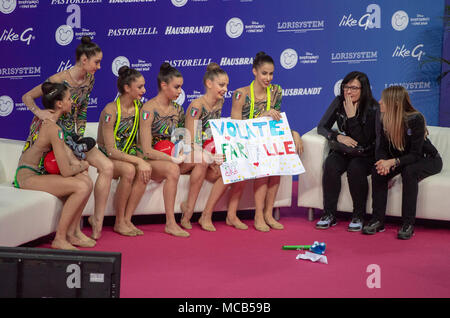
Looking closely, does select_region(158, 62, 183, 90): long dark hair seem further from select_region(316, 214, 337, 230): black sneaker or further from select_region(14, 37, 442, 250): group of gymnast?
select_region(316, 214, 337, 230): black sneaker

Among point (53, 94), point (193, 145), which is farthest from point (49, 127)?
point (193, 145)

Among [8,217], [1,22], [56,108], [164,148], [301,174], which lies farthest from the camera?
[1,22]

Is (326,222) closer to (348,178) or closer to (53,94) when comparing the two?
(348,178)

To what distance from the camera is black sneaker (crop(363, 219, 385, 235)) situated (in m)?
5.45

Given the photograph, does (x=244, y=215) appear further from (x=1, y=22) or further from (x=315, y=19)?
(x=1, y=22)

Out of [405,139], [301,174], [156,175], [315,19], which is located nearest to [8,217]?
[156,175]

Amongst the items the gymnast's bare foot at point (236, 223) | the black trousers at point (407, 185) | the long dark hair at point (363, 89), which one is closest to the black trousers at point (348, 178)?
the black trousers at point (407, 185)

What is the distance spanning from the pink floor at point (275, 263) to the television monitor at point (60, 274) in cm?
116

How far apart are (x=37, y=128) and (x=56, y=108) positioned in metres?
0.21

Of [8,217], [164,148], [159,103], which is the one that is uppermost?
[159,103]

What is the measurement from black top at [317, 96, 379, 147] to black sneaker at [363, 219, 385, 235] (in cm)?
67

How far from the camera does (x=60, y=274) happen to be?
9.24 ft

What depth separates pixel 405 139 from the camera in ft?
17.9

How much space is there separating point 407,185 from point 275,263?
4.74 ft
